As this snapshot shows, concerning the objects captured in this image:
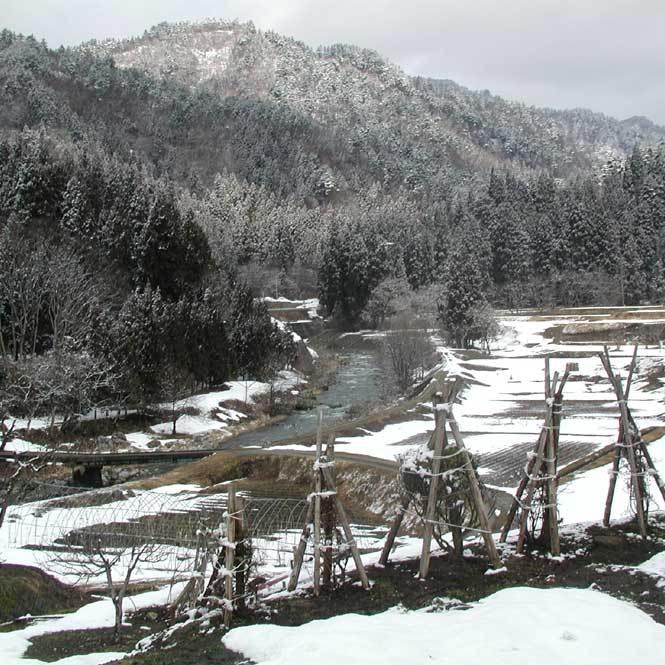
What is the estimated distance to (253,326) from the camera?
45.9 m

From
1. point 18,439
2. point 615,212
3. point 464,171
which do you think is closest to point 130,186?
point 18,439

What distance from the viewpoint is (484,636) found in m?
6.33

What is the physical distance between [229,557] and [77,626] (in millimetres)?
2831

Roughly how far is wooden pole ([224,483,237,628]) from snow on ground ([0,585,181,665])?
43.1 inches

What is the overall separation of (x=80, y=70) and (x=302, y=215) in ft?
262

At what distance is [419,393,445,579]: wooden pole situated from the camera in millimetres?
8164

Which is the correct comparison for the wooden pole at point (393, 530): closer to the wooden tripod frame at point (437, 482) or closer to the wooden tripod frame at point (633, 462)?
the wooden tripod frame at point (437, 482)

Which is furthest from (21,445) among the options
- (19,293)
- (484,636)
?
(484,636)

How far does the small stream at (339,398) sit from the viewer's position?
32.8 metres

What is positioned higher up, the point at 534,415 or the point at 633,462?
the point at 633,462

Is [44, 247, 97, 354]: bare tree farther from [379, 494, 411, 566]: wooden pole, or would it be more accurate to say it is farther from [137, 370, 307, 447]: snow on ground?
[379, 494, 411, 566]: wooden pole

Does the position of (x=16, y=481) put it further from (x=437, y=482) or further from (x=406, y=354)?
(x=406, y=354)

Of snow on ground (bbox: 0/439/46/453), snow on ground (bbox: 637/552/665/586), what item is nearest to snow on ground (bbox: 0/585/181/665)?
snow on ground (bbox: 637/552/665/586)

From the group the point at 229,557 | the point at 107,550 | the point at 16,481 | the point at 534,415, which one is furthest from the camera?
the point at 534,415
